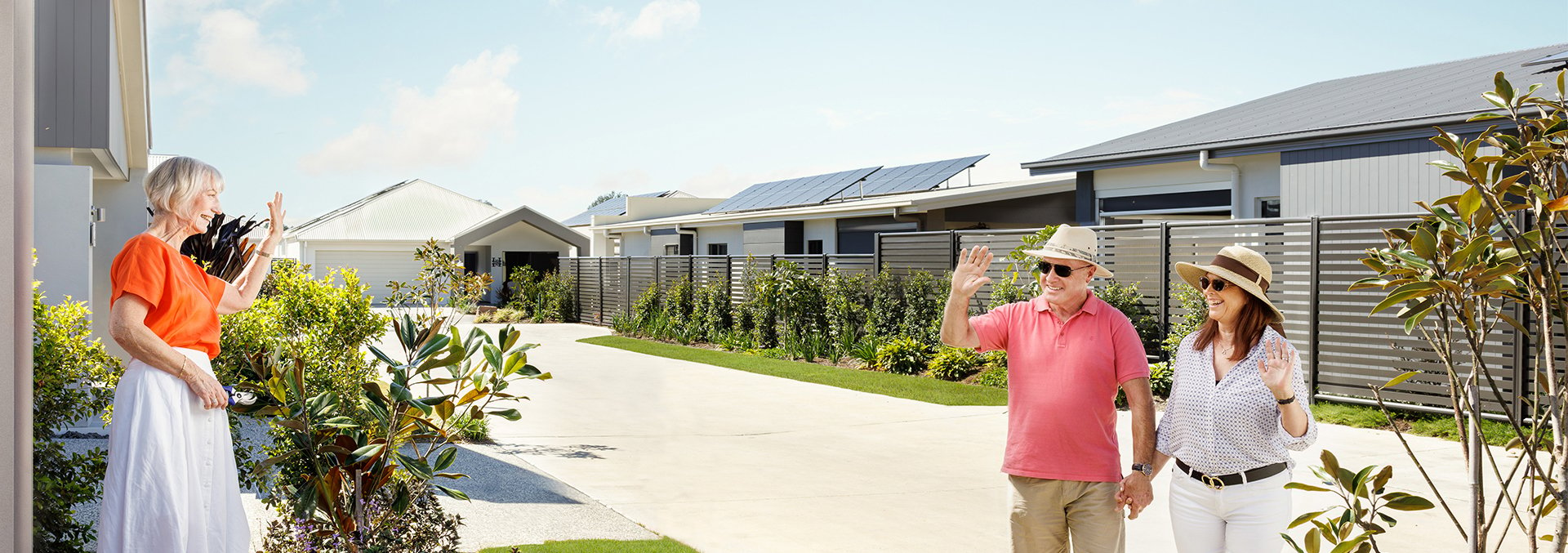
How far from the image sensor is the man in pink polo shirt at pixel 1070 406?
4.03 m

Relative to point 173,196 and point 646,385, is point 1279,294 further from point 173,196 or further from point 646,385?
point 173,196

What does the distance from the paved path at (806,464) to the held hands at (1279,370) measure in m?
2.13

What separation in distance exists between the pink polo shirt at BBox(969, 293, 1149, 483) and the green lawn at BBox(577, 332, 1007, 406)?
26.5 ft

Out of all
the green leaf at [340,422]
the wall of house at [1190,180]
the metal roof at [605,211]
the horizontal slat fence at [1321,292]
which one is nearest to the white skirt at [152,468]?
the green leaf at [340,422]

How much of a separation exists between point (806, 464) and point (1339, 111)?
1086 centimetres

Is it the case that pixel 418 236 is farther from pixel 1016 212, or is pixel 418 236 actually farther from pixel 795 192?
pixel 1016 212

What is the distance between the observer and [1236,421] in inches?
150

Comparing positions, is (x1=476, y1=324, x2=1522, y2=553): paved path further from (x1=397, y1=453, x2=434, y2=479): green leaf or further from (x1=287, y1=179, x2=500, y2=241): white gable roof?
(x1=287, y1=179, x2=500, y2=241): white gable roof

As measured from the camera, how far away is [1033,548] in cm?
416

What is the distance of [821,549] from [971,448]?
3632mm

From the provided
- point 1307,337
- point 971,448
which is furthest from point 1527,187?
point 1307,337

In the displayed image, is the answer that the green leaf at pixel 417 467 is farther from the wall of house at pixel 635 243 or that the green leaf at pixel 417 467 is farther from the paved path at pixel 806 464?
the wall of house at pixel 635 243

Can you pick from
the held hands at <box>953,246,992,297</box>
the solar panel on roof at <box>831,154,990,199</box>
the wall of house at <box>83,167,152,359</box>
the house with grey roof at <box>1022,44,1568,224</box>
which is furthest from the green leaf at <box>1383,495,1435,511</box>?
the solar panel on roof at <box>831,154,990,199</box>

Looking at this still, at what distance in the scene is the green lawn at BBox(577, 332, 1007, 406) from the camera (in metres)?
12.8
